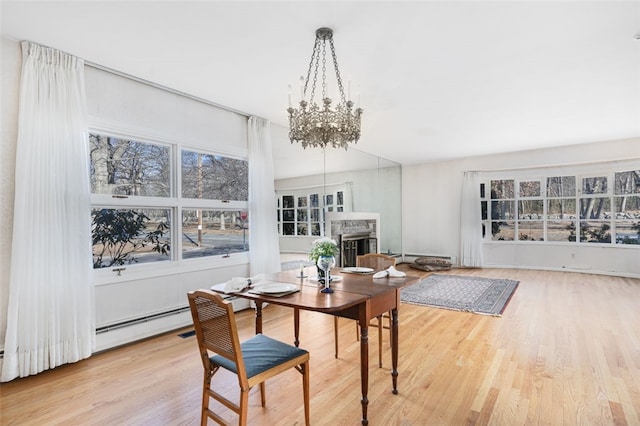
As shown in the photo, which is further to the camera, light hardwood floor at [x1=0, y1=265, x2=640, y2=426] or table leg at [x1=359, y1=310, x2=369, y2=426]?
light hardwood floor at [x1=0, y1=265, x2=640, y2=426]

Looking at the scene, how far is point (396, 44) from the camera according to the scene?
2645mm

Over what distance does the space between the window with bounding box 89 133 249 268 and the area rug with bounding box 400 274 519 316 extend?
9.04 ft

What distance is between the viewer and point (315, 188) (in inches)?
202

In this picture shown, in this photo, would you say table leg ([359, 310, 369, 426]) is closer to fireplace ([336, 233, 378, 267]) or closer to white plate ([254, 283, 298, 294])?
white plate ([254, 283, 298, 294])

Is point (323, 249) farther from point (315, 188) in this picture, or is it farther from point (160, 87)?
point (315, 188)

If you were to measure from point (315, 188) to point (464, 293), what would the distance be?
2826 mm

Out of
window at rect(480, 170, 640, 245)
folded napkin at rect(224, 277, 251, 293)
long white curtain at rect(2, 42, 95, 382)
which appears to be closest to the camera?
folded napkin at rect(224, 277, 251, 293)

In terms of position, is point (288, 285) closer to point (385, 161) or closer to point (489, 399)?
point (489, 399)

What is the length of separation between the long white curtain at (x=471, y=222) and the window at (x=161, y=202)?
5240mm

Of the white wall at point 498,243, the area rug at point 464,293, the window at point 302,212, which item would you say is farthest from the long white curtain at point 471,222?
the window at point 302,212

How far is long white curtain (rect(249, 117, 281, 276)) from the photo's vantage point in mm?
4336

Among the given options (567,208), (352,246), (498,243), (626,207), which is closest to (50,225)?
(352,246)

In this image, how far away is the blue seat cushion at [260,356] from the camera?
167 cm

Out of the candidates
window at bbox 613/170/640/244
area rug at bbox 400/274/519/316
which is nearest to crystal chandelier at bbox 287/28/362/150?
area rug at bbox 400/274/519/316
